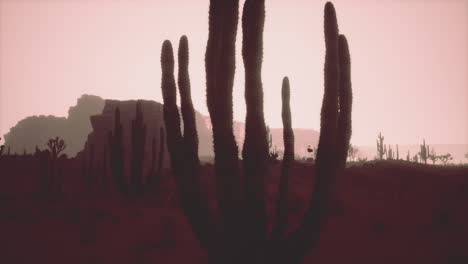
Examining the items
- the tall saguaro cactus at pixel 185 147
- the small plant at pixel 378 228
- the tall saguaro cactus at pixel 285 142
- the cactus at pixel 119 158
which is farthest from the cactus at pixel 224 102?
the cactus at pixel 119 158

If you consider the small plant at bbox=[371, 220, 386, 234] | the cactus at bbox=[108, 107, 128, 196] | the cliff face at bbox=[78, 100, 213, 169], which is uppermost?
the cliff face at bbox=[78, 100, 213, 169]

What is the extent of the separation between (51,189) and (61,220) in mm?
3547

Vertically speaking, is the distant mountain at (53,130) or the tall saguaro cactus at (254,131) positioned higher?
the distant mountain at (53,130)

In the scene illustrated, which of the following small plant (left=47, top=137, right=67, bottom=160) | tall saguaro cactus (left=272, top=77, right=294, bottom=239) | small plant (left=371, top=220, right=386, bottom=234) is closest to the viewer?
tall saguaro cactus (left=272, top=77, right=294, bottom=239)

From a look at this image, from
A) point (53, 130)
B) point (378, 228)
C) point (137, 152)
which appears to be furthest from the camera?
point (53, 130)

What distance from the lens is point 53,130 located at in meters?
91.3

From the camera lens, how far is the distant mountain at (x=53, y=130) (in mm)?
87125

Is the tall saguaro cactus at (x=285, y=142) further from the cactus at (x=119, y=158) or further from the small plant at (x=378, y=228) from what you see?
the cactus at (x=119, y=158)

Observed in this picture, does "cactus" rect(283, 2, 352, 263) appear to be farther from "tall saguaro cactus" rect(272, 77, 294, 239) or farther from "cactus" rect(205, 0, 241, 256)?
"tall saguaro cactus" rect(272, 77, 294, 239)

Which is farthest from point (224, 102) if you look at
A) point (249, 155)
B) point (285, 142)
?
point (285, 142)

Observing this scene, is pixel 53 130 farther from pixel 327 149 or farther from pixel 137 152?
pixel 327 149

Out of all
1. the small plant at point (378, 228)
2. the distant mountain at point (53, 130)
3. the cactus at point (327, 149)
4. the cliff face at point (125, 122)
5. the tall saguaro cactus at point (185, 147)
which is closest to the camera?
the cactus at point (327, 149)

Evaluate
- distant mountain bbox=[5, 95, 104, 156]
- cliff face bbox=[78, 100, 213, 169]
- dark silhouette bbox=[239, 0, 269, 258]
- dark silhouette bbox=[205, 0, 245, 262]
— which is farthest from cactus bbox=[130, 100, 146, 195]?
distant mountain bbox=[5, 95, 104, 156]

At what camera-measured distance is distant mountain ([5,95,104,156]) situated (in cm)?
8712
